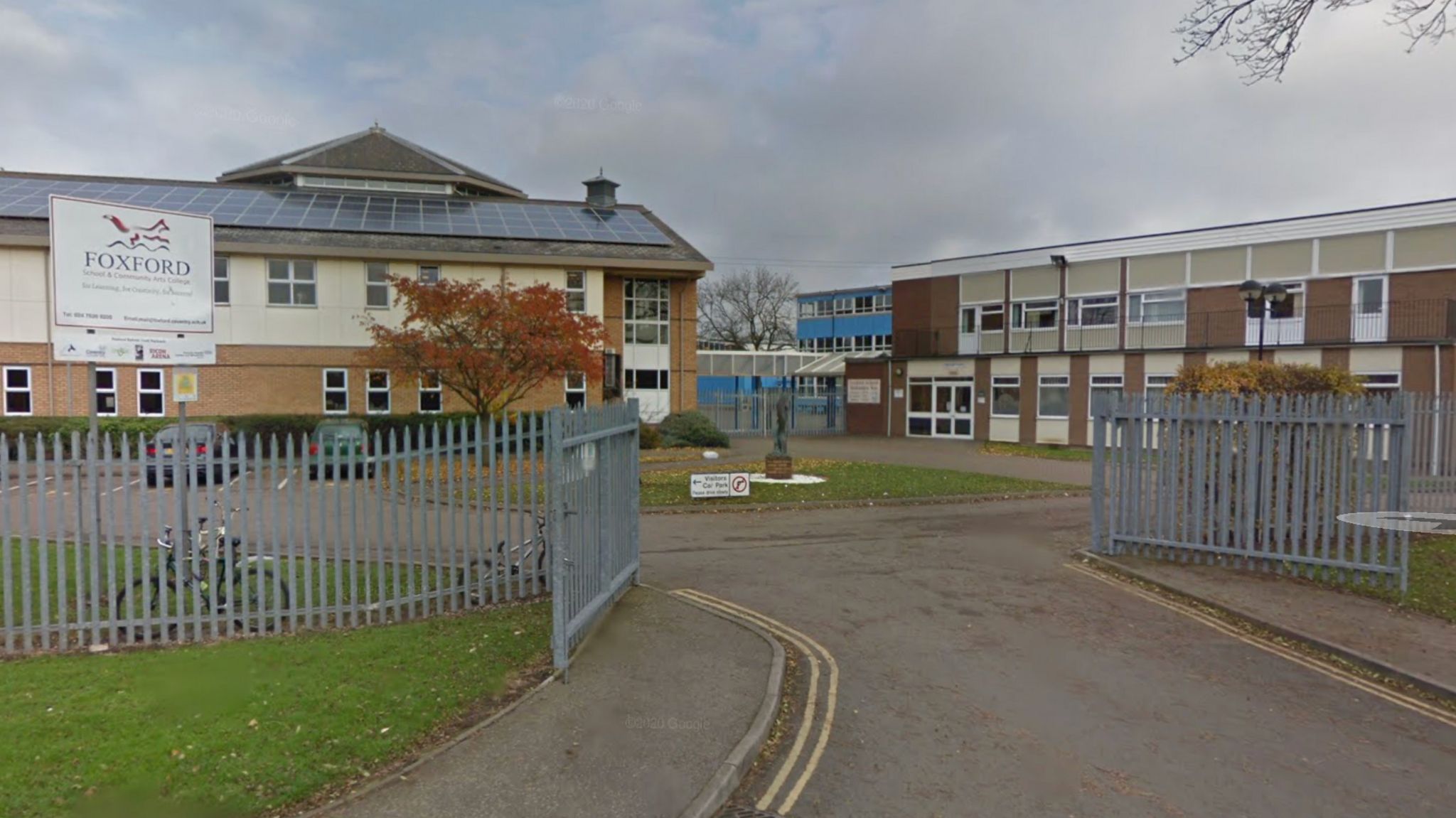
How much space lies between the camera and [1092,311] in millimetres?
32406

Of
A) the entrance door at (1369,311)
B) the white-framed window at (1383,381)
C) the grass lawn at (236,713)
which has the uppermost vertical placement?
the entrance door at (1369,311)

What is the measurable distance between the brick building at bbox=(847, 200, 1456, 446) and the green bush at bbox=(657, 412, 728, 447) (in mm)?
11109

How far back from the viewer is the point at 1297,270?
27797 millimetres

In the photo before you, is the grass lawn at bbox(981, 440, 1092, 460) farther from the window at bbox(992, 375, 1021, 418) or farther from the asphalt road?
the asphalt road

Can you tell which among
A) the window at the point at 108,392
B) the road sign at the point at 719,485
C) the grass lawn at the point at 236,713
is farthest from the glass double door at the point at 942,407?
the grass lawn at the point at 236,713

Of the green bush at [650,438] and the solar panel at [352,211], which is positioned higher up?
the solar panel at [352,211]

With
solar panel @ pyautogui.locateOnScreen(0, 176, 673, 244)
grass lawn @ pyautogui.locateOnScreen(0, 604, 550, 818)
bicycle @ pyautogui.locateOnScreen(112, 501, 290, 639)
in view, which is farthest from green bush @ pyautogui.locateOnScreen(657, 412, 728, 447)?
grass lawn @ pyautogui.locateOnScreen(0, 604, 550, 818)

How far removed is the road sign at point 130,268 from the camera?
24.1 ft

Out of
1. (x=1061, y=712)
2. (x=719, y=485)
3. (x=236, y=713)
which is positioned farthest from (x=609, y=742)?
(x=719, y=485)

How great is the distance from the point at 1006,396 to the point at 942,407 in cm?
302

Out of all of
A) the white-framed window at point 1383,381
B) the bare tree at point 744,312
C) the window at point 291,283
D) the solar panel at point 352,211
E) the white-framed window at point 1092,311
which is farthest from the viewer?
the bare tree at point 744,312

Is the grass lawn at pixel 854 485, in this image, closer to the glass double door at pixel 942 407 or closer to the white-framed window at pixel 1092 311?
the glass double door at pixel 942 407

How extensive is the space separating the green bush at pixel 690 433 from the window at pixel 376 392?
943 centimetres

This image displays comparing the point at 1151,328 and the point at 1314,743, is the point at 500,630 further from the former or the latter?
the point at 1151,328
